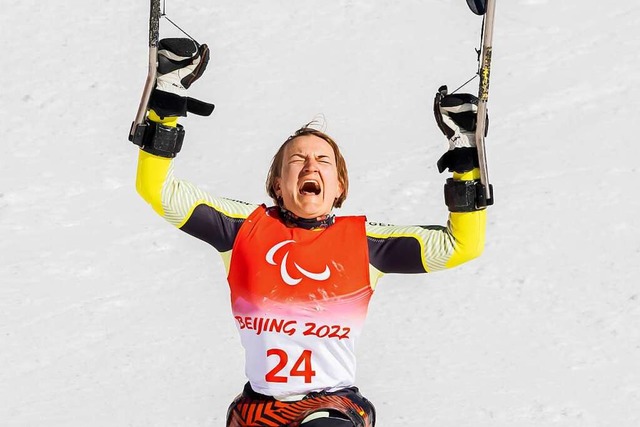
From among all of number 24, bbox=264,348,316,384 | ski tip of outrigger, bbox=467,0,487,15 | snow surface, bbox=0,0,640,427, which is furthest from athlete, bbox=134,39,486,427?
snow surface, bbox=0,0,640,427

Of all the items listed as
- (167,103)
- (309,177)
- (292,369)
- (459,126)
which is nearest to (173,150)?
(167,103)

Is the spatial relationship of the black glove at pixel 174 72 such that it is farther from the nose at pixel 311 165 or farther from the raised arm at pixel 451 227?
the raised arm at pixel 451 227

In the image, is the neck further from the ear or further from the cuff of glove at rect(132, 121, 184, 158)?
the cuff of glove at rect(132, 121, 184, 158)

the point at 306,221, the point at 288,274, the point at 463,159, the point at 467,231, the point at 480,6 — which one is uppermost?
the point at 480,6

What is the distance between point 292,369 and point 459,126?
49.2 inches

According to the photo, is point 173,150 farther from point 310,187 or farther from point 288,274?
point 288,274

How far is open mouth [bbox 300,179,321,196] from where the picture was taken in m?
5.51

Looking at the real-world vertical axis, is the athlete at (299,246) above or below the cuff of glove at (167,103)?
below

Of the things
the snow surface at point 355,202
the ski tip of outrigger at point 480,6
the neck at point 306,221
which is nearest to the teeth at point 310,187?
the neck at point 306,221

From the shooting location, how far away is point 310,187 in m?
5.54

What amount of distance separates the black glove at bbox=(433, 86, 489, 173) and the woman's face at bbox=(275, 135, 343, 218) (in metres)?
0.49

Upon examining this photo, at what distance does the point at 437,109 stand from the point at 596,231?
18.2ft

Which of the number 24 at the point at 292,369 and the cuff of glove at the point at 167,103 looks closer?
the number 24 at the point at 292,369

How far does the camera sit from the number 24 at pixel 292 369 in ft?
17.5
